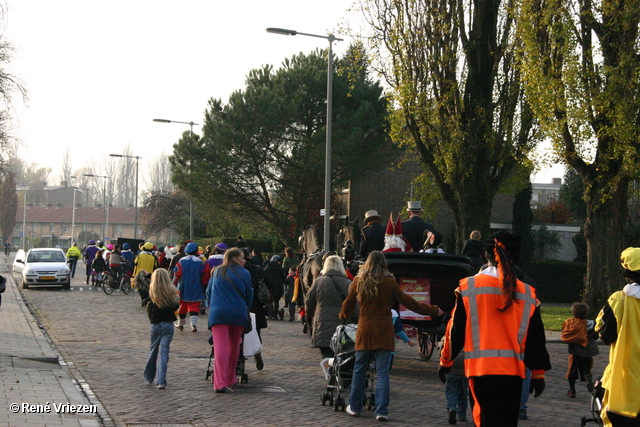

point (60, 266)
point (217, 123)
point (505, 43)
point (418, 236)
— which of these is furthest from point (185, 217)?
point (418, 236)

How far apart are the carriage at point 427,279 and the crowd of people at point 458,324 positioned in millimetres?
580

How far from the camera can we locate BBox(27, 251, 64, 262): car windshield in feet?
110

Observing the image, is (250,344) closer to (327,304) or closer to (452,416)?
(327,304)

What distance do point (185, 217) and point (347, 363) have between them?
176 feet

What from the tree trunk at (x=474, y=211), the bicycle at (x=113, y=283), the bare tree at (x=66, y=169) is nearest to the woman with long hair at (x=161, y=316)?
the tree trunk at (x=474, y=211)

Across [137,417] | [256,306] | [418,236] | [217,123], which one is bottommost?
[137,417]

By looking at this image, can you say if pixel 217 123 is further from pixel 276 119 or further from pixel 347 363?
pixel 347 363

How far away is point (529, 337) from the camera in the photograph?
5578 mm

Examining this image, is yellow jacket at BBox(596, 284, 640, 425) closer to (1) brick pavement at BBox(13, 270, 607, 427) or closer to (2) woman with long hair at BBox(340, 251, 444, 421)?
(2) woman with long hair at BBox(340, 251, 444, 421)

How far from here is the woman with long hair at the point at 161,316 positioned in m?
10.7

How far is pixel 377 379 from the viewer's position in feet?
29.0

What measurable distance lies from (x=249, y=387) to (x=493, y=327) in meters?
6.02

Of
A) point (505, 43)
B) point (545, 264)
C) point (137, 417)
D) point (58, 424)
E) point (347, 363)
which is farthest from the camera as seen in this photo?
point (545, 264)

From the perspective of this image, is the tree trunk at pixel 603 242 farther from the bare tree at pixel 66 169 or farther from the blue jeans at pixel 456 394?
the bare tree at pixel 66 169
